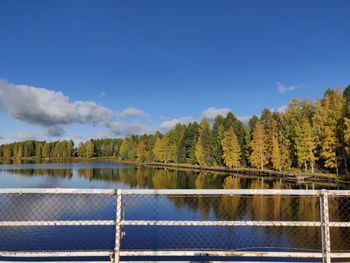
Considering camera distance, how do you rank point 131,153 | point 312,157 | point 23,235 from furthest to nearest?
point 131,153 < point 312,157 < point 23,235

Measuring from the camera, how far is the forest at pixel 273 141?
47.3 m

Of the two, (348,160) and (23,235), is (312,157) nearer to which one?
(348,160)

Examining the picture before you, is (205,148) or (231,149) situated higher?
(205,148)

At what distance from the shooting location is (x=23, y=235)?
53.8ft

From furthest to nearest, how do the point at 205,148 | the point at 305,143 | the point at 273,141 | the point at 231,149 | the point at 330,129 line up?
the point at 205,148 → the point at 231,149 → the point at 273,141 → the point at 305,143 → the point at 330,129

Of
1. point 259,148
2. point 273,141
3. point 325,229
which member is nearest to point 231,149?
point 259,148

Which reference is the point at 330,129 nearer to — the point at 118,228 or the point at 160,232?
the point at 160,232

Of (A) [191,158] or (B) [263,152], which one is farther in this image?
(A) [191,158]

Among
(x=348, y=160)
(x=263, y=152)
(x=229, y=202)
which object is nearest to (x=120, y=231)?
(x=229, y=202)

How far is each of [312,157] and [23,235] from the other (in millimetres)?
45573

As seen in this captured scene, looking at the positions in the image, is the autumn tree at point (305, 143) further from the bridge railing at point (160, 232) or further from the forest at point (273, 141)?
the bridge railing at point (160, 232)

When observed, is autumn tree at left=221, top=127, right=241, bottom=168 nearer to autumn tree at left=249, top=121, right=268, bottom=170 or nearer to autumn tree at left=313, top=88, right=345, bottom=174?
autumn tree at left=249, top=121, right=268, bottom=170

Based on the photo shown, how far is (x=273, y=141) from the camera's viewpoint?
197ft

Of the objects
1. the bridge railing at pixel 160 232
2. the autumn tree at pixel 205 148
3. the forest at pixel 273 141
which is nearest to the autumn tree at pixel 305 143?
the forest at pixel 273 141
